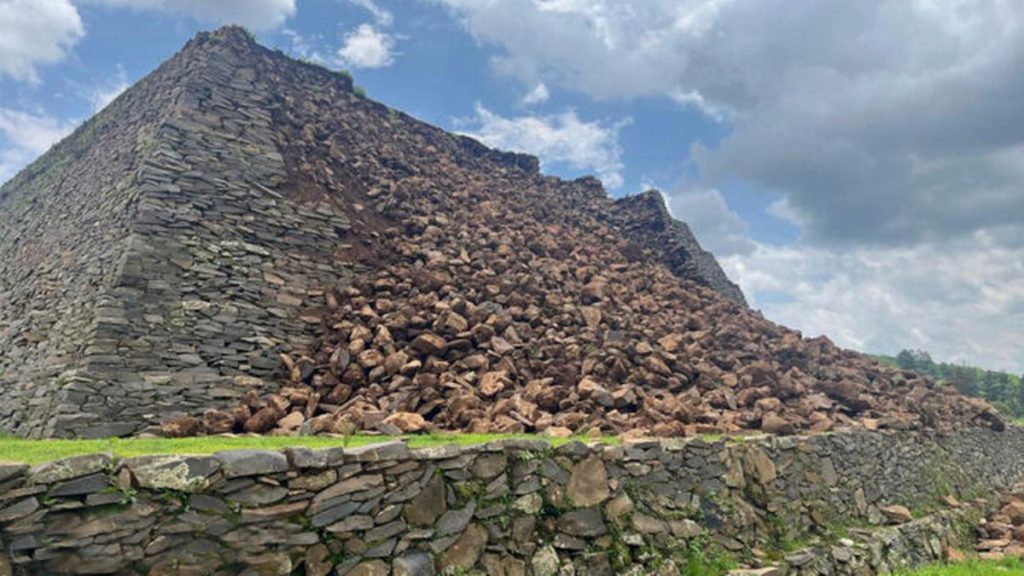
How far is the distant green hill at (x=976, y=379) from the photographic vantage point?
45619mm

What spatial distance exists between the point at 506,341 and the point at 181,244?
744cm

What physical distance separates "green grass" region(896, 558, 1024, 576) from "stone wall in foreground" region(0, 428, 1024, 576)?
2.85ft

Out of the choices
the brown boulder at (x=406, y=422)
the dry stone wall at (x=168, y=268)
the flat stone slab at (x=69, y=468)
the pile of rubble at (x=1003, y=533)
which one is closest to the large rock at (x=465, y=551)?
the brown boulder at (x=406, y=422)

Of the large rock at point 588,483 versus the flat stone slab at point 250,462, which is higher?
the flat stone slab at point 250,462

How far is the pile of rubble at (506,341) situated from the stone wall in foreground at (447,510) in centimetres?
122

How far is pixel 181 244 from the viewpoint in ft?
40.6

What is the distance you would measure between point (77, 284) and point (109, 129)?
840 centimetres

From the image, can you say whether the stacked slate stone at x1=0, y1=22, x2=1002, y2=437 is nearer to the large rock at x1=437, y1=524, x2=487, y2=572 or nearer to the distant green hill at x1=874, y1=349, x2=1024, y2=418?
the large rock at x1=437, y1=524, x2=487, y2=572

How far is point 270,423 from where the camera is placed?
960 centimetres

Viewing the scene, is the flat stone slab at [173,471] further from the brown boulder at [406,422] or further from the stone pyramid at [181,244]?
the stone pyramid at [181,244]

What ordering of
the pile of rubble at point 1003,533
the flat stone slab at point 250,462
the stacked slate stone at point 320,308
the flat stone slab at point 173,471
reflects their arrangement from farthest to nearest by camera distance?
the pile of rubble at point 1003,533, the stacked slate stone at point 320,308, the flat stone slab at point 250,462, the flat stone slab at point 173,471

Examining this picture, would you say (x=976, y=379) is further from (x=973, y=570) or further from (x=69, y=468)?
(x=69, y=468)

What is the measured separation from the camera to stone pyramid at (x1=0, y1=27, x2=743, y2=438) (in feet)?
34.8

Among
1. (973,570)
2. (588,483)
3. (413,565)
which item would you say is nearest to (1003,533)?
(973,570)
